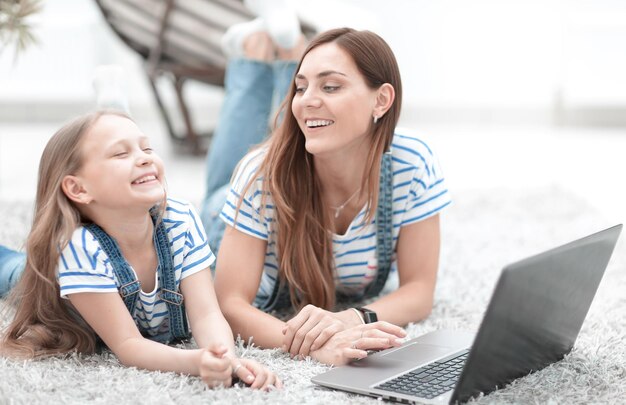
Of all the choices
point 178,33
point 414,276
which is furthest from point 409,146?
point 178,33

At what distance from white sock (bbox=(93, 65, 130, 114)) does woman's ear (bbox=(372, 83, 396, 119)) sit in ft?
1.95

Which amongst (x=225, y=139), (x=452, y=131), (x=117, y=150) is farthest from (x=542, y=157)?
(x=117, y=150)

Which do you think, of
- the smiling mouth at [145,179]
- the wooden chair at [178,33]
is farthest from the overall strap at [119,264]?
the wooden chair at [178,33]

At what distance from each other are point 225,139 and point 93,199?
0.81 metres

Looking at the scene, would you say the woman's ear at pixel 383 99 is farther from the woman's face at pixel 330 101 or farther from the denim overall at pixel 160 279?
the denim overall at pixel 160 279

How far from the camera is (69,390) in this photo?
1232 millimetres

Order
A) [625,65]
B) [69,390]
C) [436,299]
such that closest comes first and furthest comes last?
[69,390]
[436,299]
[625,65]

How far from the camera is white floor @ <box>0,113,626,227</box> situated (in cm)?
303

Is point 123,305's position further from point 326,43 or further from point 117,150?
point 326,43

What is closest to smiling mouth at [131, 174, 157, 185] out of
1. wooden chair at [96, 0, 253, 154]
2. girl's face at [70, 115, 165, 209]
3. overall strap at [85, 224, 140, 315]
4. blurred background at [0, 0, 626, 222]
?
girl's face at [70, 115, 165, 209]

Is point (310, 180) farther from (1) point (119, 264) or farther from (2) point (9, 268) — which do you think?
(2) point (9, 268)

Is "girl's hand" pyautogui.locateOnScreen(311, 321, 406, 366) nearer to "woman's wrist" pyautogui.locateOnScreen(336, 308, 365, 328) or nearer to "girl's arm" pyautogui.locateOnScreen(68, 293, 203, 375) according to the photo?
"woman's wrist" pyautogui.locateOnScreen(336, 308, 365, 328)

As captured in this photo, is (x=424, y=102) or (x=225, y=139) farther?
(x=424, y=102)

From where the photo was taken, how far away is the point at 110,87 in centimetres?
187
